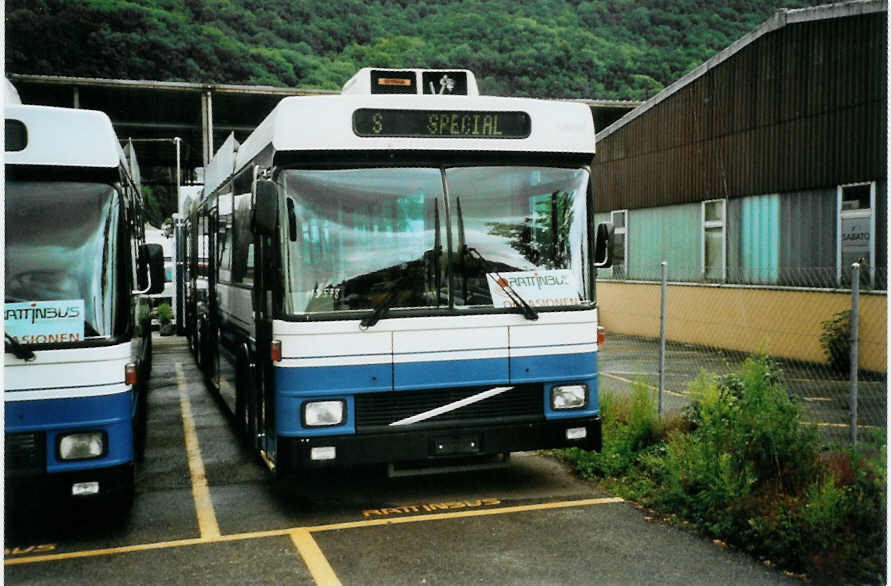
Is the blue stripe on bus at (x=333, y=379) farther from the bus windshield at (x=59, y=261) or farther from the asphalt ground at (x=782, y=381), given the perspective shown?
the asphalt ground at (x=782, y=381)

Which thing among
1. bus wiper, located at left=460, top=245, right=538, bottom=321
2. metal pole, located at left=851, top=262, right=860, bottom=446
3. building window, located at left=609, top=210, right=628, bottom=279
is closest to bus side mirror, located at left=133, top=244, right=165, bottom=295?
bus wiper, located at left=460, top=245, right=538, bottom=321

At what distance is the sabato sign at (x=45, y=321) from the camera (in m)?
5.96

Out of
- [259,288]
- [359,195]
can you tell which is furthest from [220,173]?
[359,195]

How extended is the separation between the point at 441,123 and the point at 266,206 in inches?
60.5

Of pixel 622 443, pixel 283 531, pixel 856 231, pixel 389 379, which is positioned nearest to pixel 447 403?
pixel 389 379

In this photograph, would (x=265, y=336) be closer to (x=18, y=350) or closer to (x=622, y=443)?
(x=18, y=350)

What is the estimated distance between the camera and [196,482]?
832 cm

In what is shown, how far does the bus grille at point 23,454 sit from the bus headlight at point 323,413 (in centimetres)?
177

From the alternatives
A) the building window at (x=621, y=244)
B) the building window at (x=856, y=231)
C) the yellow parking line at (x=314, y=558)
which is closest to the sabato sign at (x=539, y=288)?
the yellow parking line at (x=314, y=558)

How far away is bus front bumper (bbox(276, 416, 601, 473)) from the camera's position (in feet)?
21.9

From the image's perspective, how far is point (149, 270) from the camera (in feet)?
23.1

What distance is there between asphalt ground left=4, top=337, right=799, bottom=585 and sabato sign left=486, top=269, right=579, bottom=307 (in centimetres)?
161

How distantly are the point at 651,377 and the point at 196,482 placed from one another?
27.2 feet

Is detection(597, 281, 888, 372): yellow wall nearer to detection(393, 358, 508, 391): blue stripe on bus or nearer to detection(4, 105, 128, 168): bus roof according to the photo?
detection(393, 358, 508, 391): blue stripe on bus
